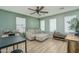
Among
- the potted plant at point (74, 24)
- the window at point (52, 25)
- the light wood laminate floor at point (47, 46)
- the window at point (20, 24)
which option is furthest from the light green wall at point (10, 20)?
the potted plant at point (74, 24)

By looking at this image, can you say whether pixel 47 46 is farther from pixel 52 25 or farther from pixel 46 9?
pixel 46 9

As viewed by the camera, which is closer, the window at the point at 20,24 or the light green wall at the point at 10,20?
the light green wall at the point at 10,20

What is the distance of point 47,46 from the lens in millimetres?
1757

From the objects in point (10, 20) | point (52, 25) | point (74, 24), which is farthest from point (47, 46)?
point (10, 20)

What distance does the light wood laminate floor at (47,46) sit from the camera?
Result: 5.47ft

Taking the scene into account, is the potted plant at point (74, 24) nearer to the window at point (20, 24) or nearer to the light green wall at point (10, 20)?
the light green wall at point (10, 20)

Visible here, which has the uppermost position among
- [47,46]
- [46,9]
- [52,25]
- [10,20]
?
[46,9]

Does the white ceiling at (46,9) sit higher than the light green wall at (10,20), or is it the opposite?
the white ceiling at (46,9)

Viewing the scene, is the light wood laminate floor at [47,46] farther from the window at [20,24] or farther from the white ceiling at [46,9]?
the white ceiling at [46,9]

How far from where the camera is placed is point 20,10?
1580 millimetres

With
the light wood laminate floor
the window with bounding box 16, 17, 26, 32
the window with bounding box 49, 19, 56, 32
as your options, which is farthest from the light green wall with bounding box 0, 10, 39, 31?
the light wood laminate floor

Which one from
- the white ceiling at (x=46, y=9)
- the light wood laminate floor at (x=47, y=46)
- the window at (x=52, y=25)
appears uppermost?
Answer: the white ceiling at (x=46, y=9)
